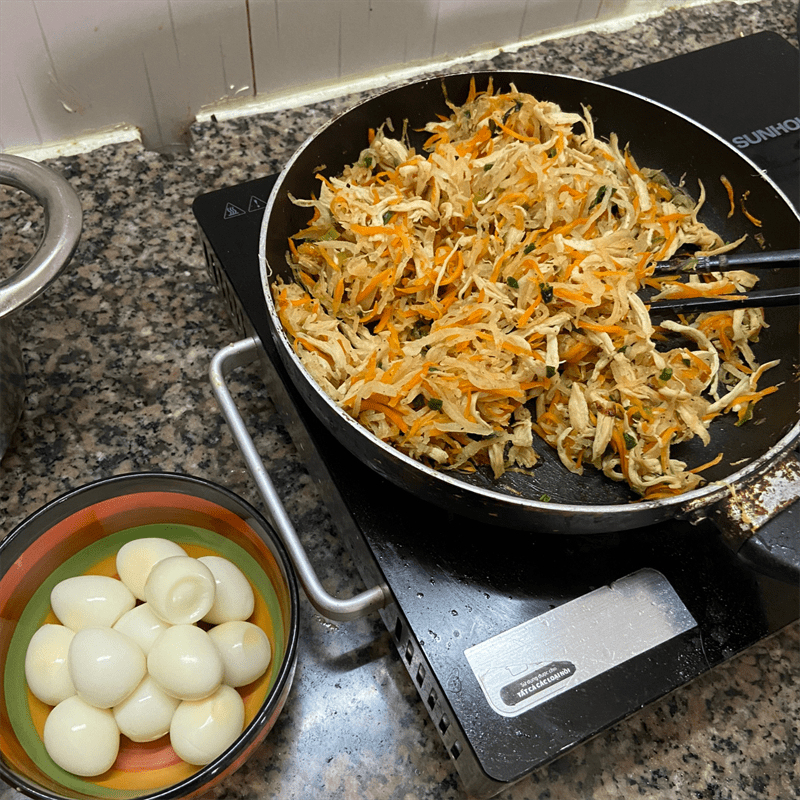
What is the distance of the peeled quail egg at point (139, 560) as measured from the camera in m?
0.72

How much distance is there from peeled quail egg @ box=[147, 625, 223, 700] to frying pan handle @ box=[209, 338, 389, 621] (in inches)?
4.6

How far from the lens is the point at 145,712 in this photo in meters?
0.66

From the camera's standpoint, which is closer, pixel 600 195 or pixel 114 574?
pixel 114 574

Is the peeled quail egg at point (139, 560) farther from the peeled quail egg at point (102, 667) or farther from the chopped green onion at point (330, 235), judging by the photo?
the chopped green onion at point (330, 235)

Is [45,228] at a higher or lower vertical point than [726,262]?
higher

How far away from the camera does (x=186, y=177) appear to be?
1202 mm

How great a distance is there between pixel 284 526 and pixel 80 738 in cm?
27

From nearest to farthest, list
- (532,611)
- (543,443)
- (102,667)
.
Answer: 1. (102,667)
2. (532,611)
3. (543,443)

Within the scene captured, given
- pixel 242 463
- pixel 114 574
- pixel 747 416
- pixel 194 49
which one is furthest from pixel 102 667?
pixel 194 49

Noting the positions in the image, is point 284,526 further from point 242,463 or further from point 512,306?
point 512,306

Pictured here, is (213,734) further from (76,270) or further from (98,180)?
(98,180)

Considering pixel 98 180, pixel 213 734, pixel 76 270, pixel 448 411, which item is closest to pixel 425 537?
pixel 448 411

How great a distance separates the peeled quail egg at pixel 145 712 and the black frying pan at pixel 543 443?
30 centimetres

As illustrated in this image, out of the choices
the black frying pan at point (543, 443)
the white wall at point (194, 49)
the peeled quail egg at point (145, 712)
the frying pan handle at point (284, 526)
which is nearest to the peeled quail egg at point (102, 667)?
the peeled quail egg at point (145, 712)
